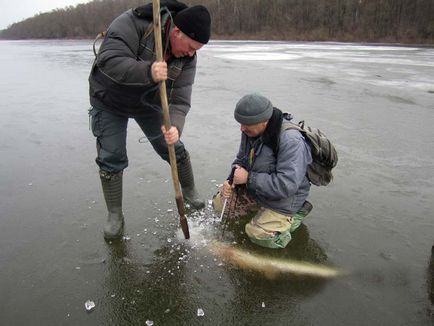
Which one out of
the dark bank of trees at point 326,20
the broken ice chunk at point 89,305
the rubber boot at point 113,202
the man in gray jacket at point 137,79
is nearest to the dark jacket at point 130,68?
the man in gray jacket at point 137,79

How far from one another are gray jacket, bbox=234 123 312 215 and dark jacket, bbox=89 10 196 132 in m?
0.87

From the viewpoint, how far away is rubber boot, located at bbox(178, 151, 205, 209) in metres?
3.68

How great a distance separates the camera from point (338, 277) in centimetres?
276

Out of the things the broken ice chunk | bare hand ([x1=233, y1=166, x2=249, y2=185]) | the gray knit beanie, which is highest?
the gray knit beanie

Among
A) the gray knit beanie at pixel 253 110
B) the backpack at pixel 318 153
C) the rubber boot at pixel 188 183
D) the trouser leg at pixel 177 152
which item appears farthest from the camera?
the rubber boot at pixel 188 183

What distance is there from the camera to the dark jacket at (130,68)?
8.51ft

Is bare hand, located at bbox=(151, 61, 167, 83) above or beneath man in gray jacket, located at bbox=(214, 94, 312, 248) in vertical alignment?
above

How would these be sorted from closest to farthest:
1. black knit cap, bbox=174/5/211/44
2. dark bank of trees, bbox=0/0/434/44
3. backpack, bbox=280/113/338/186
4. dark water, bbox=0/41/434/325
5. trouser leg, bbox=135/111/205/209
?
dark water, bbox=0/41/434/325 < black knit cap, bbox=174/5/211/44 < backpack, bbox=280/113/338/186 < trouser leg, bbox=135/111/205/209 < dark bank of trees, bbox=0/0/434/44

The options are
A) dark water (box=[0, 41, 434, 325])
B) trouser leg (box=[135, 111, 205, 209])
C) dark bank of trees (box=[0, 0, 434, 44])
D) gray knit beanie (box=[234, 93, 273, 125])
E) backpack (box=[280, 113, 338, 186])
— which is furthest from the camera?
dark bank of trees (box=[0, 0, 434, 44])

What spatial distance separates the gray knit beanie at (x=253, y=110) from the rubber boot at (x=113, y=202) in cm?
120

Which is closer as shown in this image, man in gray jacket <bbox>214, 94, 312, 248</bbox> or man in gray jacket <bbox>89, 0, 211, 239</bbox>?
man in gray jacket <bbox>89, 0, 211, 239</bbox>

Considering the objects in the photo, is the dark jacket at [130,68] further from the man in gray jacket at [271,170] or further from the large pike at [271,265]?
the large pike at [271,265]

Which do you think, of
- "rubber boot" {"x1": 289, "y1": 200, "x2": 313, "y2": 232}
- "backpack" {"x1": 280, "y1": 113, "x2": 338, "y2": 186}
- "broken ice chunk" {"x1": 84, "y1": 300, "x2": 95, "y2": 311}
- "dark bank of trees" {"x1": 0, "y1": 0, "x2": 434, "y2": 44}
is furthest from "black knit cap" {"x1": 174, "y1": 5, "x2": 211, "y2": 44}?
"dark bank of trees" {"x1": 0, "y1": 0, "x2": 434, "y2": 44}

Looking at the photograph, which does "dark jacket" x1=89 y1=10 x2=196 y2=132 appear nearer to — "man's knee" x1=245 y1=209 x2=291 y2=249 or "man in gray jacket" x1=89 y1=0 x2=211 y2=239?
"man in gray jacket" x1=89 y1=0 x2=211 y2=239
